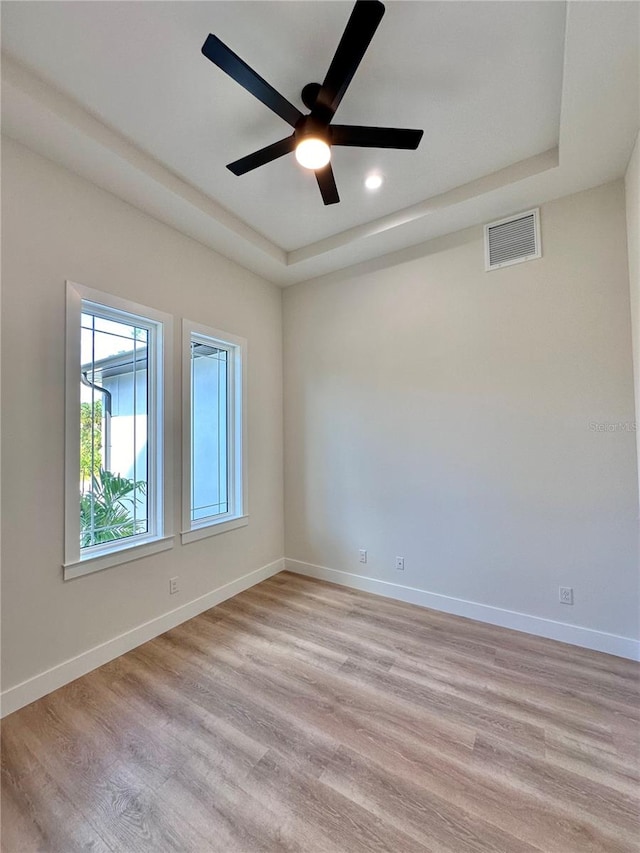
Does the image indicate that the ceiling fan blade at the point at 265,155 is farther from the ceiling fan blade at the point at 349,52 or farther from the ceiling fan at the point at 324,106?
the ceiling fan blade at the point at 349,52

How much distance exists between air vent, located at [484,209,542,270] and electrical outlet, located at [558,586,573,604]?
7.57 ft

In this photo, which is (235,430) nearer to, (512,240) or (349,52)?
(349,52)

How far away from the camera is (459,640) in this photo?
2412 millimetres

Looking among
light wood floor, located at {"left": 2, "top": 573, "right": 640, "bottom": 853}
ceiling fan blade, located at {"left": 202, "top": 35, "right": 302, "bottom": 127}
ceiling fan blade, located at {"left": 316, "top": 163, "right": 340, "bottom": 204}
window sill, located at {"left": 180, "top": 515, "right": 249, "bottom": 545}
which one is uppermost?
ceiling fan blade, located at {"left": 202, "top": 35, "right": 302, "bottom": 127}

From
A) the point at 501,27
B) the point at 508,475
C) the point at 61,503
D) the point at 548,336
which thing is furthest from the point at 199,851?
the point at 501,27

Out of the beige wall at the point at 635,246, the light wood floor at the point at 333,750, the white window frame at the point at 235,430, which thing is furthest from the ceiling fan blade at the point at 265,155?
the light wood floor at the point at 333,750

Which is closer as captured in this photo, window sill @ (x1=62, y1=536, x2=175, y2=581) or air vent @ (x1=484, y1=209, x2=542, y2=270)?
window sill @ (x1=62, y1=536, x2=175, y2=581)

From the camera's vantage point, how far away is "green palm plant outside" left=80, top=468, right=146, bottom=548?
223cm

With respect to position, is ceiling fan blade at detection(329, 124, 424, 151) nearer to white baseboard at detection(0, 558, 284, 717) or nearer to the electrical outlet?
the electrical outlet

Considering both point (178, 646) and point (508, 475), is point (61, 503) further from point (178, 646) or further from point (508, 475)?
point (508, 475)

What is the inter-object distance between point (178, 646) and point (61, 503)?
48.1 inches

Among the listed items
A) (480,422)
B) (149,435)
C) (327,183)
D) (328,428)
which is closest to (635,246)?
(480,422)

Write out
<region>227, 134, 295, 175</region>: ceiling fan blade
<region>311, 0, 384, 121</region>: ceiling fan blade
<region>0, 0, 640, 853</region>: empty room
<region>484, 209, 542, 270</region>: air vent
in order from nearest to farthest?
<region>311, 0, 384, 121</region>: ceiling fan blade
<region>0, 0, 640, 853</region>: empty room
<region>227, 134, 295, 175</region>: ceiling fan blade
<region>484, 209, 542, 270</region>: air vent

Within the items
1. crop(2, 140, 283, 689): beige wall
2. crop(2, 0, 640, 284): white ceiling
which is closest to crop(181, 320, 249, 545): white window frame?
crop(2, 140, 283, 689): beige wall
